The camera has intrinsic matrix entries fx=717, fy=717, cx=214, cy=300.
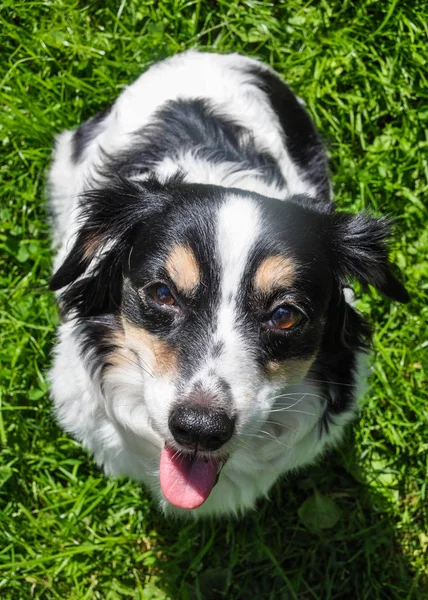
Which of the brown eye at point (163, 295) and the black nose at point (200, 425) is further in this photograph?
the brown eye at point (163, 295)

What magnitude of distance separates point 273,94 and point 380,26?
1.21m

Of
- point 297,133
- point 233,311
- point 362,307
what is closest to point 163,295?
point 233,311

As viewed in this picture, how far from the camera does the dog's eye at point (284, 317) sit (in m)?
2.75

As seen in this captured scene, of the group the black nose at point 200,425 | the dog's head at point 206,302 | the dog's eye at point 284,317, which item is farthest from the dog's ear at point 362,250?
the black nose at point 200,425

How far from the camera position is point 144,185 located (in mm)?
3047

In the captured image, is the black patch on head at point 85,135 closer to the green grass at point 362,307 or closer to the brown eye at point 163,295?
the green grass at point 362,307

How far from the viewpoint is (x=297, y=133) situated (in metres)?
4.12

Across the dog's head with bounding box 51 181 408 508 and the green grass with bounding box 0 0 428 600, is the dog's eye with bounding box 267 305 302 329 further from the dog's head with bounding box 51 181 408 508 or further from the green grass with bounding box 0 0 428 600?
the green grass with bounding box 0 0 428 600

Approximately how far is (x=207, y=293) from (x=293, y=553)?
2.20 meters

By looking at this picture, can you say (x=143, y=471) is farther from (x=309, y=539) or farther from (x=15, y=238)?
(x=15, y=238)

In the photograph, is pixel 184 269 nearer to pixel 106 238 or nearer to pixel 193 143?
pixel 106 238

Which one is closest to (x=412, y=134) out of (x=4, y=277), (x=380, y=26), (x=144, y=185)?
(x=380, y=26)

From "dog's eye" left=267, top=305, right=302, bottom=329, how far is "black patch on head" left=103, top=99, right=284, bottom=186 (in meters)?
0.96

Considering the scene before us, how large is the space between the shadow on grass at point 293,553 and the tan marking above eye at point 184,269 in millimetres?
1954
